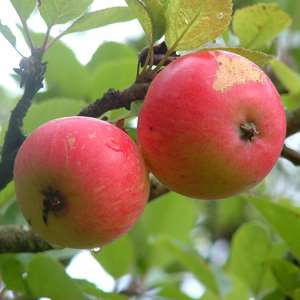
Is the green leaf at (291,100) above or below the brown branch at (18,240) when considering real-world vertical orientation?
below

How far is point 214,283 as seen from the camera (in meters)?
1.65

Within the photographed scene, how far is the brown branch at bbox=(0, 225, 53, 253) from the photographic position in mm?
1322

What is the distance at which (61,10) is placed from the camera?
1.16m

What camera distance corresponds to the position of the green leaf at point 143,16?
1.10 metres

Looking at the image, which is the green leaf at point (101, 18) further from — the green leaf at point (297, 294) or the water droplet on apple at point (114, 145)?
the green leaf at point (297, 294)

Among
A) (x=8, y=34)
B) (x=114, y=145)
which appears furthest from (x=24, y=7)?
(x=114, y=145)

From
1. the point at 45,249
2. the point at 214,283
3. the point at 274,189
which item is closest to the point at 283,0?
the point at 274,189

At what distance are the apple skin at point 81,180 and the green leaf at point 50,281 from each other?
30cm

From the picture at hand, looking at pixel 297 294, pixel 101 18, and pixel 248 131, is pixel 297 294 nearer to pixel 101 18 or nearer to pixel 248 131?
pixel 248 131

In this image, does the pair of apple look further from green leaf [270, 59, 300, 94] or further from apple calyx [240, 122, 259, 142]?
green leaf [270, 59, 300, 94]

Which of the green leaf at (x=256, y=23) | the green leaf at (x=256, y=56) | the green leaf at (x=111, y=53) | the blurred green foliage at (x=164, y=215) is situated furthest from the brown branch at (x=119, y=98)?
the green leaf at (x=111, y=53)

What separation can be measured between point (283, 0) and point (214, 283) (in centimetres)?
90

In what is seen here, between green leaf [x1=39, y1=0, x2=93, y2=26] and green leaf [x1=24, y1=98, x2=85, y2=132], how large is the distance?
0.86ft

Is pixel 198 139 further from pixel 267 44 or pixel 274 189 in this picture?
pixel 274 189
